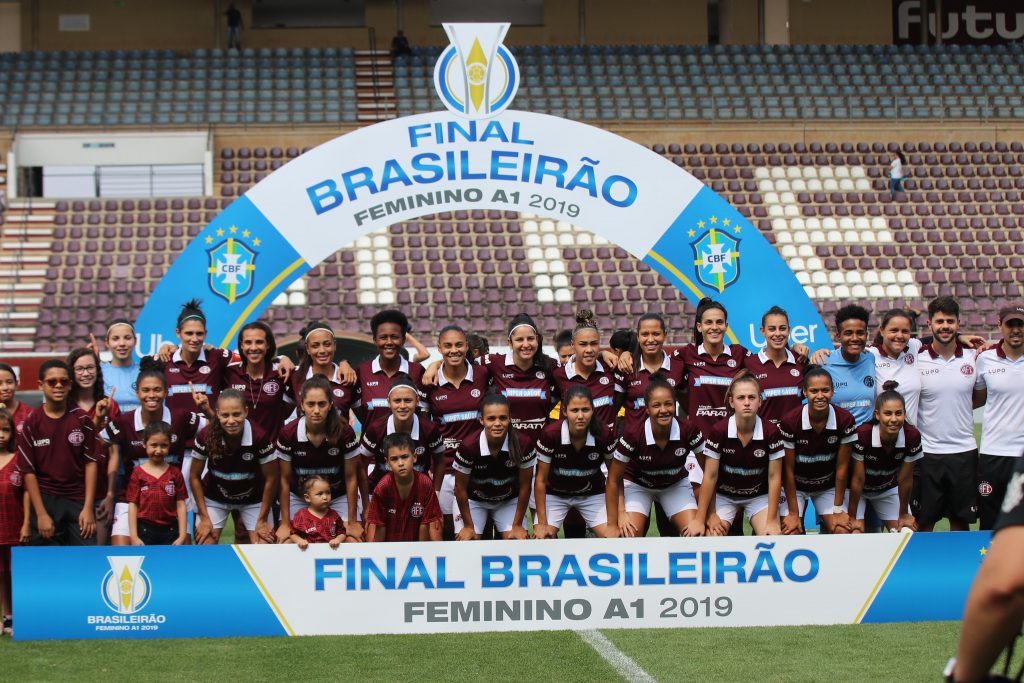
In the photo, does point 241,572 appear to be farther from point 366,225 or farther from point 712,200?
point 712,200

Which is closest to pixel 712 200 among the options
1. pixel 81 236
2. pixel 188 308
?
pixel 188 308

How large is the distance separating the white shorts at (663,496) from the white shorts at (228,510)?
216 cm

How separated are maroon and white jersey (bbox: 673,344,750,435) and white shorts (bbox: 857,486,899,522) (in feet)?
3.11

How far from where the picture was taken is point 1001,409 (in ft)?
22.9

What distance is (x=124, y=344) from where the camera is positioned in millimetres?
7410

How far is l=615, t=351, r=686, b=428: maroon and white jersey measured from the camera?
7.31m

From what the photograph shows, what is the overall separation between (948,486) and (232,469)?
4.21m

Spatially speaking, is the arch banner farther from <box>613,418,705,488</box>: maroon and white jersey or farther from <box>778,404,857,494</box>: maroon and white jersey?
<box>613,418,705,488</box>: maroon and white jersey

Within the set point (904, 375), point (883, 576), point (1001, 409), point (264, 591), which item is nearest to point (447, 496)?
point (264, 591)

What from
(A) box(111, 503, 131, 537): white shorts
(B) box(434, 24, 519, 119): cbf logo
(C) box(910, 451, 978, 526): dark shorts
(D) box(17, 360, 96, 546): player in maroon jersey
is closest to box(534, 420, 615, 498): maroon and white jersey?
(C) box(910, 451, 978, 526): dark shorts

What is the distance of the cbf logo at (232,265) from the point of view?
863 cm

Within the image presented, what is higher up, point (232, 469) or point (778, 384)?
point (778, 384)

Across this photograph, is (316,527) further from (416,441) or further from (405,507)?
(416,441)

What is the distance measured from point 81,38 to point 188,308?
2094cm
